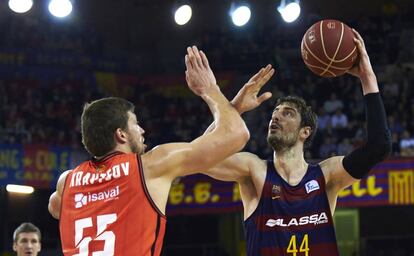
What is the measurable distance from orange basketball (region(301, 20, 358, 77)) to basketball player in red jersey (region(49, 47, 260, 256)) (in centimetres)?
156

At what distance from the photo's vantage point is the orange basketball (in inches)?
213

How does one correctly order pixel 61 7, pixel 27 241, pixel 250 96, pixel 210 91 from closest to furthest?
1. pixel 210 91
2. pixel 250 96
3. pixel 27 241
4. pixel 61 7

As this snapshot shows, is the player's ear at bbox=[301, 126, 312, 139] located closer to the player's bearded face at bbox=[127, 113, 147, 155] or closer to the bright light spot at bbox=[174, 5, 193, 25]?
the player's bearded face at bbox=[127, 113, 147, 155]

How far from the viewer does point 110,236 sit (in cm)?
379

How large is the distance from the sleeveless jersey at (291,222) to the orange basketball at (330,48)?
828 mm

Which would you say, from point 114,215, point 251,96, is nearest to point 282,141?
point 251,96

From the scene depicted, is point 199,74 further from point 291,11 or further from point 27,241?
point 291,11

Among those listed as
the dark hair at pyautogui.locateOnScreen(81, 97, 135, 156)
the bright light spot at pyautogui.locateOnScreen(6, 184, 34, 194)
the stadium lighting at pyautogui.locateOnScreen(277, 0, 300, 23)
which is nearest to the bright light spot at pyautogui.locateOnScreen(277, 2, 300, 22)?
the stadium lighting at pyautogui.locateOnScreen(277, 0, 300, 23)

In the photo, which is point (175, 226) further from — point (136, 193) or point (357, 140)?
point (136, 193)

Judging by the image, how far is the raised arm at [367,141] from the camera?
16.7 ft

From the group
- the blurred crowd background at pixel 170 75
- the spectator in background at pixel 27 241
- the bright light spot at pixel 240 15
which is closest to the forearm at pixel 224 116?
the spectator in background at pixel 27 241

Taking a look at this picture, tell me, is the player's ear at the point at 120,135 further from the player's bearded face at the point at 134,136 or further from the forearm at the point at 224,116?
the forearm at the point at 224,116

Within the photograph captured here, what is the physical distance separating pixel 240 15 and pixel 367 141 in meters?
12.0

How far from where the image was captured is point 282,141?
18.8ft
